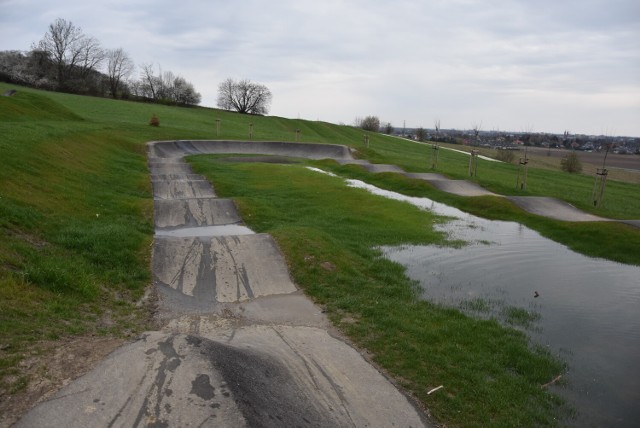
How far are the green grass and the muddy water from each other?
379 millimetres

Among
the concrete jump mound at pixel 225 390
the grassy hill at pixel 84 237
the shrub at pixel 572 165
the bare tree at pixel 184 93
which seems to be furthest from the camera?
the bare tree at pixel 184 93

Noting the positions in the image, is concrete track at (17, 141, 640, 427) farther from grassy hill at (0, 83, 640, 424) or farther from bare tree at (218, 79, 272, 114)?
bare tree at (218, 79, 272, 114)

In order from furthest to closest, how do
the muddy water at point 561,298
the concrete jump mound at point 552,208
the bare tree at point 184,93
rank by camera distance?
1. the bare tree at point 184,93
2. the concrete jump mound at point 552,208
3. the muddy water at point 561,298

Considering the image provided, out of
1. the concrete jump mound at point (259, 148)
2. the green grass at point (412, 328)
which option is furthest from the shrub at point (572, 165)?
the green grass at point (412, 328)

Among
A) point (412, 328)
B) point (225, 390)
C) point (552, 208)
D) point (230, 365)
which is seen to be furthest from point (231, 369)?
point (552, 208)

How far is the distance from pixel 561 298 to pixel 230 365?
314 inches

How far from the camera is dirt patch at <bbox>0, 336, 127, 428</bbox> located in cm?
516

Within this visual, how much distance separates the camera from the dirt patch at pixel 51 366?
5.16 m

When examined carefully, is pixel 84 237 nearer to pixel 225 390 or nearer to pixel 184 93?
pixel 225 390

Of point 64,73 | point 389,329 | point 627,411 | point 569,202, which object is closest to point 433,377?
point 389,329

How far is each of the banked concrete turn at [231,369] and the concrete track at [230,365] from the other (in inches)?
0.6

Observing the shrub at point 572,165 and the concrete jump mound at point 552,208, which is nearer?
the concrete jump mound at point 552,208

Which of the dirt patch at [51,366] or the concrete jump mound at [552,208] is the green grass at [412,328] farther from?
the concrete jump mound at [552,208]

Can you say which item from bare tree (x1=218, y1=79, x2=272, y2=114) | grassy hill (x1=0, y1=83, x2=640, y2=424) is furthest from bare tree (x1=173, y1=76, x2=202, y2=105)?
grassy hill (x1=0, y1=83, x2=640, y2=424)
